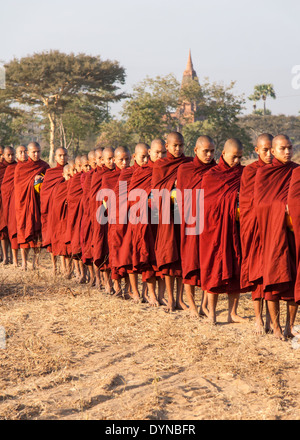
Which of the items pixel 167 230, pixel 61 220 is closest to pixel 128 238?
pixel 167 230

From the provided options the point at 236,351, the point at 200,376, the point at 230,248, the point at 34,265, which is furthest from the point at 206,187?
the point at 34,265

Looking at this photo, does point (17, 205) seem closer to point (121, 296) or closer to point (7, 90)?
point (121, 296)

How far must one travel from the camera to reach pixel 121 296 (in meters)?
6.98

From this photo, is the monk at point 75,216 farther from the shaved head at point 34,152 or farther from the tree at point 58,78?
the tree at point 58,78

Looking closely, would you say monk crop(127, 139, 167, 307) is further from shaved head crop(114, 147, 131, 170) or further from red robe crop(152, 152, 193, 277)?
shaved head crop(114, 147, 131, 170)

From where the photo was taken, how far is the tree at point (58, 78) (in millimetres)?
25578

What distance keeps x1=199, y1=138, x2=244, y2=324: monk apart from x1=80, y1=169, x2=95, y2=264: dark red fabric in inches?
91.1

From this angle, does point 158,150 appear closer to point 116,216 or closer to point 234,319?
point 116,216

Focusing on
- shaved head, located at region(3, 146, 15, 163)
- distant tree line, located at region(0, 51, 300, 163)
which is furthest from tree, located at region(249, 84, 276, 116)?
shaved head, located at region(3, 146, 15, 163)

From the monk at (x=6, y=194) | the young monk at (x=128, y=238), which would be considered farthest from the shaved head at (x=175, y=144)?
the monk at (x=6, y=194)

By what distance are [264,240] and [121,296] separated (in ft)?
8.03

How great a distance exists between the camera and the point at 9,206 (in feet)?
31.7

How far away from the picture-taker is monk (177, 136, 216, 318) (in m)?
5.68

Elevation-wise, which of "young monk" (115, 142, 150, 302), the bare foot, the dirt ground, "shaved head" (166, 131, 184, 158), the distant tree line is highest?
the distant tree line
